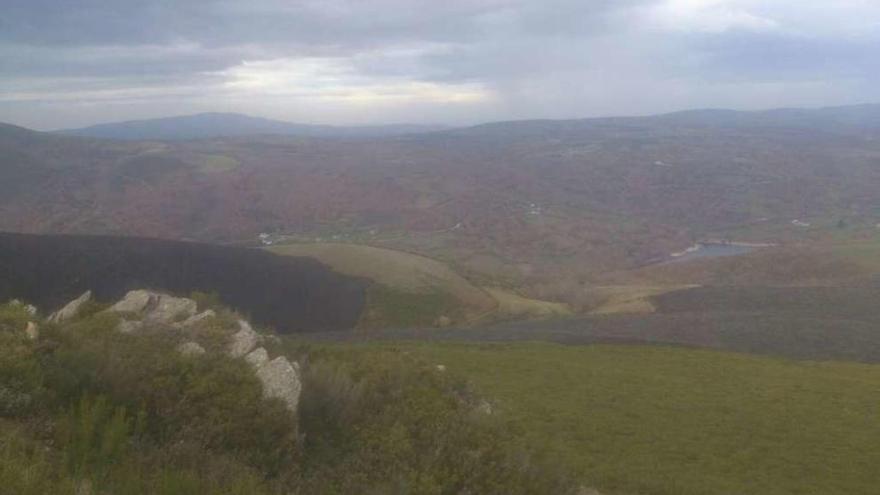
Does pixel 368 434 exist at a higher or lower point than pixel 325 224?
higher

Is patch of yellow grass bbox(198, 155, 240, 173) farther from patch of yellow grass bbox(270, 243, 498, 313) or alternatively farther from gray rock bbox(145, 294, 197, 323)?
gray rock bbox(145, 294, 197, 323)

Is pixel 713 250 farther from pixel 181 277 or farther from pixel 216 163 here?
pixel 216 163

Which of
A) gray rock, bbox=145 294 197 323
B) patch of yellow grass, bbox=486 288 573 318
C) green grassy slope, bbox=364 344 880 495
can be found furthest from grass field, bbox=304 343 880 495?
patch of yellow grass, bbox=486 288 573 318

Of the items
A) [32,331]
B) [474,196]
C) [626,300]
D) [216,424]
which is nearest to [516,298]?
[626,300]

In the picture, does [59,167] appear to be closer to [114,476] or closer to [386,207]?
[386,207]

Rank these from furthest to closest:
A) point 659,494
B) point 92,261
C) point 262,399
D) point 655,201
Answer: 1. point 655,201
2. point 92,261
3. point 659,494
4. point 262,399

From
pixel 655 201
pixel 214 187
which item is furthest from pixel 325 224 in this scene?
pixel 655 201
